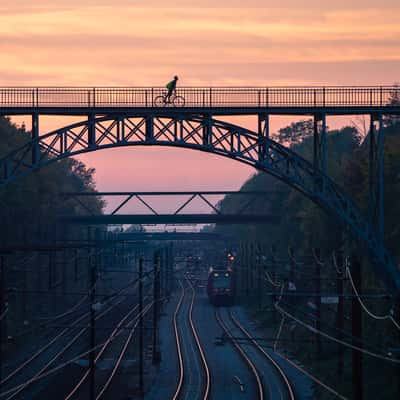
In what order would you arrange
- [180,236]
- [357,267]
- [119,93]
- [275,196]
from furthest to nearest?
[180,236] < [275,196] < [119,93] < [357,267]

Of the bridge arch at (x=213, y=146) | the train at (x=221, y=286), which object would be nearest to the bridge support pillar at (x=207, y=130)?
the bridge arch at (x=213, y=146)

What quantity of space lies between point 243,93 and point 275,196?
50779mm

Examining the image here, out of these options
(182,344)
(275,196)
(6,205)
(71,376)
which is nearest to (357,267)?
(71,376)

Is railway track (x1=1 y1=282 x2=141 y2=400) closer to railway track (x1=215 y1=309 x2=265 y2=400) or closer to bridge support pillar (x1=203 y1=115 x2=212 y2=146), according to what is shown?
railway track (x1=215 y1=309 x2=265 y2=400)

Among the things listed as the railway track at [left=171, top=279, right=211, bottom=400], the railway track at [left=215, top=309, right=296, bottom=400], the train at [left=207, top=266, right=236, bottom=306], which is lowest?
the railway track at [left=171, top=279, right=211, bottom=400]

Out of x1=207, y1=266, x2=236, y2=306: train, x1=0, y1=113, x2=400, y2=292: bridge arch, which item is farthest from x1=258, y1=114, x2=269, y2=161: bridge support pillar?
x1=207, y1=266, x2=236, y2=306: train

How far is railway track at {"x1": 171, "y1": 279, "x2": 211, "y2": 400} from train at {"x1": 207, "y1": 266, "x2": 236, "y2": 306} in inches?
101

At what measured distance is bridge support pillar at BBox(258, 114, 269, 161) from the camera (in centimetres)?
4392

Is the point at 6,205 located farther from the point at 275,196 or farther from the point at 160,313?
the point at 275,196

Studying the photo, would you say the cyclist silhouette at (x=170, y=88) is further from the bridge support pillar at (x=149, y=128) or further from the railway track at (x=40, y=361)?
the railway track at (x=40, y=361)

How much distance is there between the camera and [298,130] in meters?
133

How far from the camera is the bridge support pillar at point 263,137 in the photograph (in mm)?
43919

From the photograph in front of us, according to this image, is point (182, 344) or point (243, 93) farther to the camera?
point (182, 344)

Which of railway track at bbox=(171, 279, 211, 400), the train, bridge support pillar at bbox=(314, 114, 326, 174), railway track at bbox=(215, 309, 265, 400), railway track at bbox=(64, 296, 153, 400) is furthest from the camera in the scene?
the train
